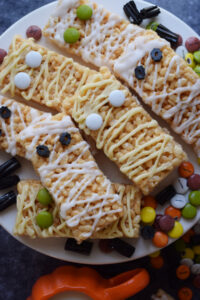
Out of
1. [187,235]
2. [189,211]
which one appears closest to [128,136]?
[189,211]

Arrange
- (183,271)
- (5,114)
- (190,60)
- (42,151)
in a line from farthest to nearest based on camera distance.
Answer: (183,271) → (190,60) → (5,114) → (42,151)

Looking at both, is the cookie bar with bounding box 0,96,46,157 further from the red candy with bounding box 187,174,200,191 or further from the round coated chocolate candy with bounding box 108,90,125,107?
the red candy with bounding box 187,174,200,191

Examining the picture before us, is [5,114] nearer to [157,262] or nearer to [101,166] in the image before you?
[101,166]

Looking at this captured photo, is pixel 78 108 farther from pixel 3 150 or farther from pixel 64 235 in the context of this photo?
pixel 64 235

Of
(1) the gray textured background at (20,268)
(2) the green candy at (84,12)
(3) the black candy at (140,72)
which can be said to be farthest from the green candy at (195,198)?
(2) the green candy at (84,12)

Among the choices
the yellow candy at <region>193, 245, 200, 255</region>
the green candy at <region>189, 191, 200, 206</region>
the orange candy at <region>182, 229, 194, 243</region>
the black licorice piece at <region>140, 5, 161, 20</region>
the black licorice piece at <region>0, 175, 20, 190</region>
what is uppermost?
the black licorice piece at <region>140, 5, 161, 20</region>

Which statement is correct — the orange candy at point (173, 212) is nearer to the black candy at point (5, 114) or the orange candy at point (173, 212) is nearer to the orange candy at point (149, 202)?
the orange candy at point (149, 202)

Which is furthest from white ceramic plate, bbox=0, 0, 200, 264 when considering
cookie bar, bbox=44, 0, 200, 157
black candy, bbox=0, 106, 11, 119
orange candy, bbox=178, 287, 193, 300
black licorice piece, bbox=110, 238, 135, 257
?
orange candy, bbox=178, 287, 193, 300
